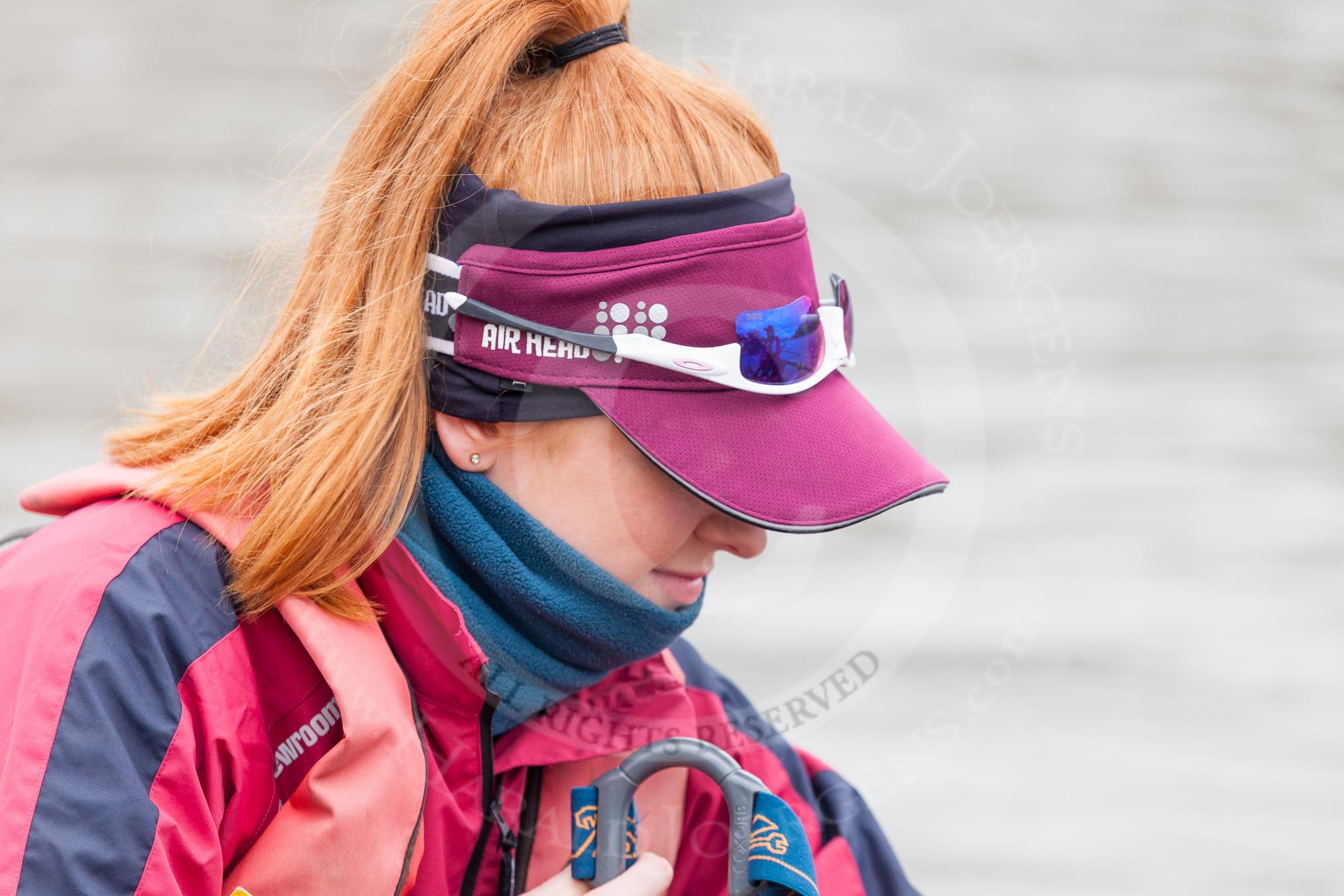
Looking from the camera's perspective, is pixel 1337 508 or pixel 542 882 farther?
pixel 1337 508

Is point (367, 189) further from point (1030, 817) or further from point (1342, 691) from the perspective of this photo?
point (1342, 691)

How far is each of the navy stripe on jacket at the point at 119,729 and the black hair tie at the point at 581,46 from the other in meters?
0.63

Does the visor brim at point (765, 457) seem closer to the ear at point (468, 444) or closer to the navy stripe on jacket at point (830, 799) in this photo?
the ear at point (468, 444)

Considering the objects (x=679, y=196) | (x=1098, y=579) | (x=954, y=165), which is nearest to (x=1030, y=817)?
(x=1098, y=579)

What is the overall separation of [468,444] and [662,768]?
39 cm

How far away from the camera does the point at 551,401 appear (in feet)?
3.75

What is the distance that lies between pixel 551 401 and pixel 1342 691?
2.19m

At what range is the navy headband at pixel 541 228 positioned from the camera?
1.10 meters

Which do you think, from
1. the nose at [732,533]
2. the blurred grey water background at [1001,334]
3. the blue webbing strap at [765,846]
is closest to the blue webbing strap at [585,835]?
the blue webbing strap at [765,846]

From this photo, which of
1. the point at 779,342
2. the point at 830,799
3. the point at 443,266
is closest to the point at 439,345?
the point at 443,266

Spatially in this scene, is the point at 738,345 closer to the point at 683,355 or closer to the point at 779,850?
the point at 683,355

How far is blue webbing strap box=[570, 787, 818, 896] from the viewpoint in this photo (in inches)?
46.5

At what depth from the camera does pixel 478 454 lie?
118 centimetres

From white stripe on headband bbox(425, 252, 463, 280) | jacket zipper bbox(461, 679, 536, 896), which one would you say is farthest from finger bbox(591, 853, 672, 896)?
white stripe on headband bbox(425, 252, 463, 280)
